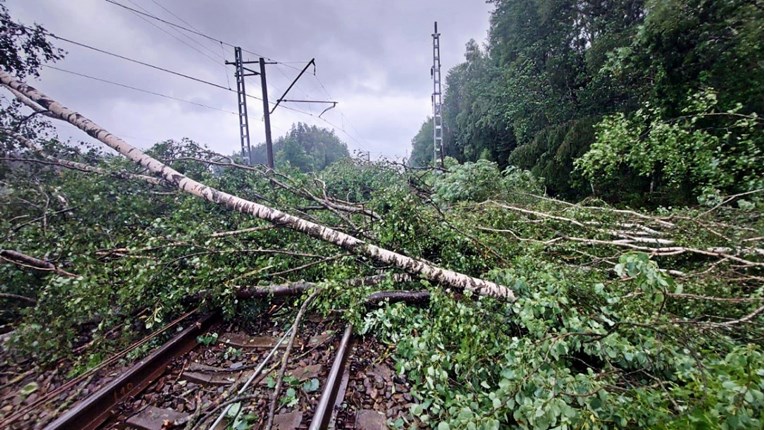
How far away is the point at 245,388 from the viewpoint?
6.53ft

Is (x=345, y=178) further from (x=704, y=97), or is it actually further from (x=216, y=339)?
(x=704, y=97)

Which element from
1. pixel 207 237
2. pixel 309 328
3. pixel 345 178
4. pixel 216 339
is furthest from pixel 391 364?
pixel 345 178

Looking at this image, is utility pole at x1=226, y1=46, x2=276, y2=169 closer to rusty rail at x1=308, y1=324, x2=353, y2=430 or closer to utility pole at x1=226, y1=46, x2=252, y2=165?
utility pole at x1=226, y1=46, x2=252, y2=165

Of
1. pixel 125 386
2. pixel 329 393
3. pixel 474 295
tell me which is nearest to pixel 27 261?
pixel 125 386

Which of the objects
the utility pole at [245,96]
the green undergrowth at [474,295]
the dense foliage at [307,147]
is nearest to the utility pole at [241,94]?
the utility pole at [245,96]

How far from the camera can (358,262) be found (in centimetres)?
360

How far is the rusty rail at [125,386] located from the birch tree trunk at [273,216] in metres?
1.47

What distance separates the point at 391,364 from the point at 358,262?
1300 millimetres

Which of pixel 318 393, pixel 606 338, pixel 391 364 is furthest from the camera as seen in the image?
pixel 391 364

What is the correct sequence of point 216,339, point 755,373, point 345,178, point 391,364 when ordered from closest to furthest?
1. point 755,373
2. point 391,364
3. point 216,339
4. point 345,178

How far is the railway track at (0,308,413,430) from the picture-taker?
201cm

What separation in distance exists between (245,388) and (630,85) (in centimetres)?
924

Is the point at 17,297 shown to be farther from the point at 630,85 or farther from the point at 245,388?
the point at 630,85

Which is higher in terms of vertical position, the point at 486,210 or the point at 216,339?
the point at 486,210
